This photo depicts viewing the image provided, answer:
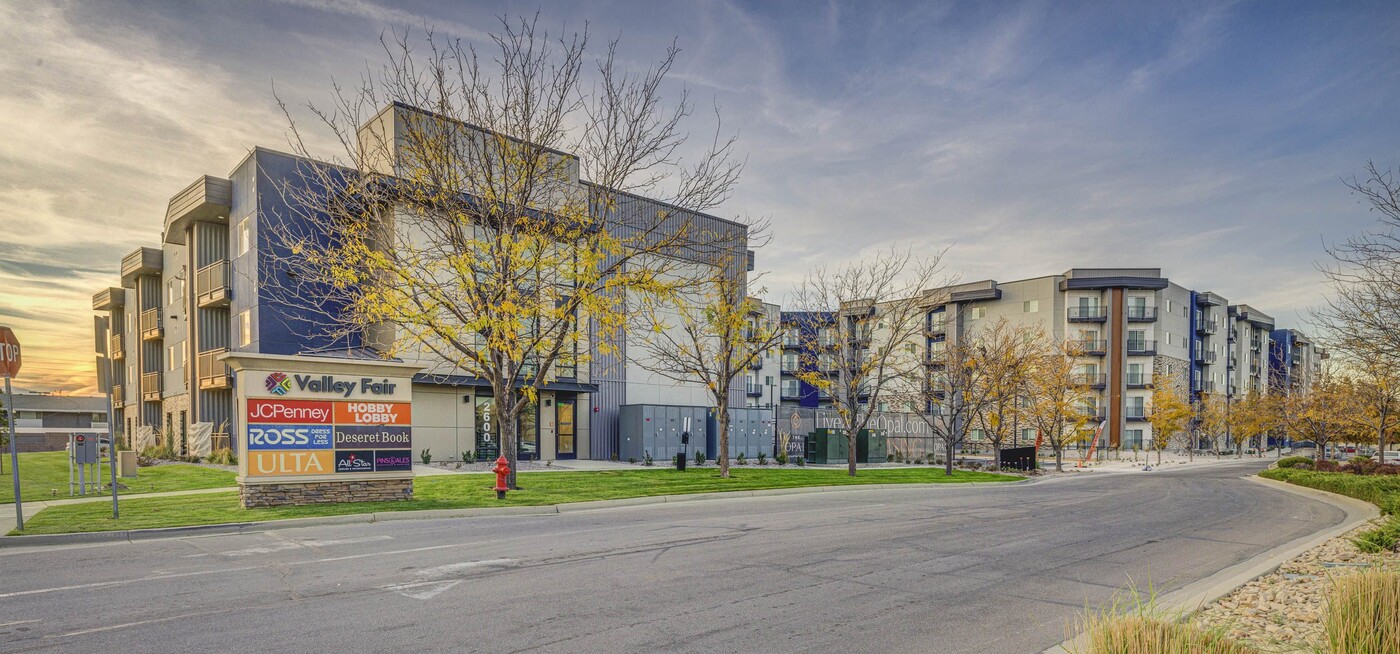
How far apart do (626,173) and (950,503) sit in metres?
11.6

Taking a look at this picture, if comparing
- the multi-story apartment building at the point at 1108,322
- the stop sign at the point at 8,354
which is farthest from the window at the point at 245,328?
the multi-story apartment building at the point at 1108,322

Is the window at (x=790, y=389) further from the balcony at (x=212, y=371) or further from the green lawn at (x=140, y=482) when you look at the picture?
the green lawn at (x=140, y=482)

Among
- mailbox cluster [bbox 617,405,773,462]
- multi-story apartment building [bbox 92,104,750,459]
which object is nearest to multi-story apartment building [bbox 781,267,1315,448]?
mailbox cluster [bbox 617,405,773,462]

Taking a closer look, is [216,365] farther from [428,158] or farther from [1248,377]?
[1248,377]

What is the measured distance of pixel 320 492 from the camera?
556 inches

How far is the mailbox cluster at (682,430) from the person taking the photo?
32.7 metres

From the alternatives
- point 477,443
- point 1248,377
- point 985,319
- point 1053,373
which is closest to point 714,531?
point 477,443

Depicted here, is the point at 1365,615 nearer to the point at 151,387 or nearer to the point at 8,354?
the point at 8,354

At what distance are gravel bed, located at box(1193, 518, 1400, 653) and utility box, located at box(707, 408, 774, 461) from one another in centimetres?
2752

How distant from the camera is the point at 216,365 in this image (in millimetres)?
29078

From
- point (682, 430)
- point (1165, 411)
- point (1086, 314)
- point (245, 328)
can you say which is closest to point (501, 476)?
point (245, 328)

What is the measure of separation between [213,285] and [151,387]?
1292cm

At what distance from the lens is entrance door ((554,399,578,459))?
31.8m

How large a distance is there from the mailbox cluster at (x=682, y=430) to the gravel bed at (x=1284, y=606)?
884 inches
